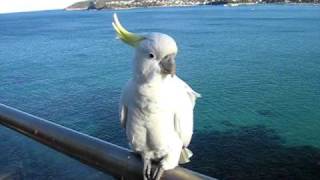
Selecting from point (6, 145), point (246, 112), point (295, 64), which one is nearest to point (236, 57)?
point (295, 64)

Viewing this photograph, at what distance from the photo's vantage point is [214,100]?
26.1m

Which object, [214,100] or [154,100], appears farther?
[214,100]

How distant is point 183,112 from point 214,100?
2441 cm

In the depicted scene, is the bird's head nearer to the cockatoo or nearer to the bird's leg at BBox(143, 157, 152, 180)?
the cockatoo

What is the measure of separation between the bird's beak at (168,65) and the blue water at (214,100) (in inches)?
23.2

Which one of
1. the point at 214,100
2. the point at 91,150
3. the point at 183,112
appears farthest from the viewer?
the point at 214,100

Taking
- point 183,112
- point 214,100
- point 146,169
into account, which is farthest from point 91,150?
point 214,100

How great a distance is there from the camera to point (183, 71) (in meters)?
31.8

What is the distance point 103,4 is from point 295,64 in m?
138

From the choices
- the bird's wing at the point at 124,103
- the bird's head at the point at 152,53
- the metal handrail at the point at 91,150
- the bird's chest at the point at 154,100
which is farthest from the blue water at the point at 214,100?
the bird's head at the point at 152,53

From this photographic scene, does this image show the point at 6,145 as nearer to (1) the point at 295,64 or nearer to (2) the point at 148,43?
(2) the point at 148,43

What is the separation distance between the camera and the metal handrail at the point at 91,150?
1655 millimetres

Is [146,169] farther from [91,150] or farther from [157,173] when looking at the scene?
[91,150]

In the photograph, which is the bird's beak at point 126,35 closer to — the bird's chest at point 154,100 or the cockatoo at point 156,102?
the cockatoo at point 156,102
